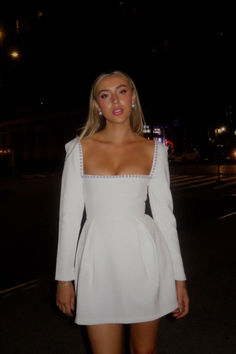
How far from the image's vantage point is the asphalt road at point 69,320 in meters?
3.20

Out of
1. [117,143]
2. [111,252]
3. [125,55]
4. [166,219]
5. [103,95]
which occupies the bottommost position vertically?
[111,252]

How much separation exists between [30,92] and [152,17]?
59.4 ft

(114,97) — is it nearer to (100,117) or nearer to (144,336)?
(100,117)

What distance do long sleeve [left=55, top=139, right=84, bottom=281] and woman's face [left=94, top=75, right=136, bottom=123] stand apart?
0.33 meters

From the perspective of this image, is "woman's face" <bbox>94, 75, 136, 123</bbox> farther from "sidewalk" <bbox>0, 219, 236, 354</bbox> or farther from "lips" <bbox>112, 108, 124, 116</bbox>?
"sidewalk" <bbox>0, 219, 236, 354</bbox>

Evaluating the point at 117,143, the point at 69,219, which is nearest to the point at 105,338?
the point at 69,219

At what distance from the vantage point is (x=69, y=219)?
176 cm

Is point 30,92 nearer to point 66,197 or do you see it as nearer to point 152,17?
point 152,17

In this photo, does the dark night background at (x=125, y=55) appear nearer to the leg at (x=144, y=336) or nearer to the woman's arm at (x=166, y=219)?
the woman's arm at (x=166, y=219)

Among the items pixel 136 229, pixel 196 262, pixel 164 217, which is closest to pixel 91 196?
pixel 136 229

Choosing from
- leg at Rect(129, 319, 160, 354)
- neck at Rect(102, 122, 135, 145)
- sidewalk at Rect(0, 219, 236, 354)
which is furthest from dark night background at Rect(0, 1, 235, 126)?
leg at Rect(129, 319, 160, 354)

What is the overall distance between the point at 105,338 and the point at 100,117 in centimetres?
118

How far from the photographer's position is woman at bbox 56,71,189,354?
172cm

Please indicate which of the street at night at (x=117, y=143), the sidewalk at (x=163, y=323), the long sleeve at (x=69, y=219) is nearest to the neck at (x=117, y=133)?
the street at night at (x=117, y=143)
